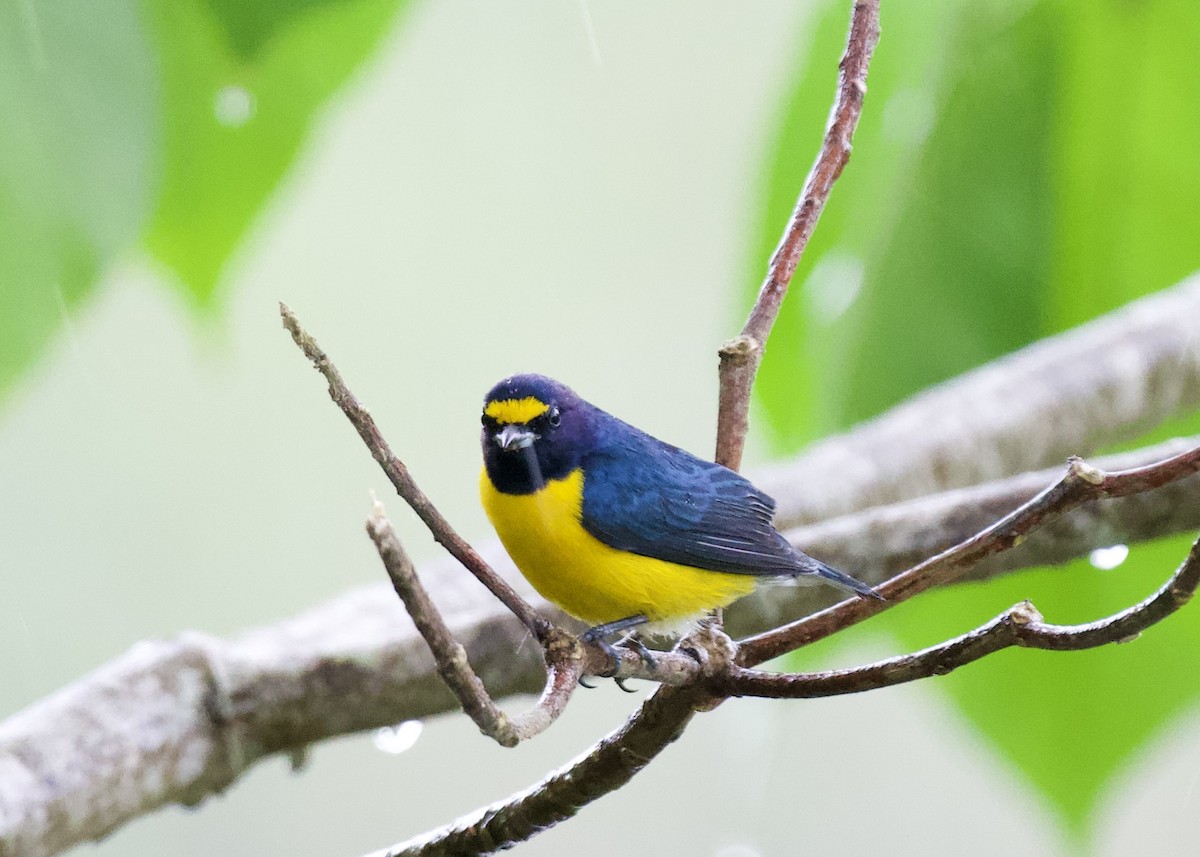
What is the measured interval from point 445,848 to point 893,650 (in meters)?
0.65

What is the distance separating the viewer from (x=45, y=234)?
78cm

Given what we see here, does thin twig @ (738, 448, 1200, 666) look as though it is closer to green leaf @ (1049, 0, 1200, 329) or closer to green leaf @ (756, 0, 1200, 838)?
green leaf @ (756, 0, 1200, 838)

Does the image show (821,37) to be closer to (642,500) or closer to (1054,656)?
(642,500)

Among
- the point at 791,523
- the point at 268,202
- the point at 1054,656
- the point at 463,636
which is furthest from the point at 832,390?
the point at 268,202

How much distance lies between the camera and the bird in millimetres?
920

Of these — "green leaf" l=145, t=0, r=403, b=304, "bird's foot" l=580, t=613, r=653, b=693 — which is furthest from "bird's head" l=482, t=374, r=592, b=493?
"green leaf" l=145, t=0, r=403, b=304

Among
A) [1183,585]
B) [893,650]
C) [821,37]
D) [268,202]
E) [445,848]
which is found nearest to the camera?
[1183,585]

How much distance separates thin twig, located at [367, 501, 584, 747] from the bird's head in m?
0.34

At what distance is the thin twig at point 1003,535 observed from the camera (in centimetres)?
59

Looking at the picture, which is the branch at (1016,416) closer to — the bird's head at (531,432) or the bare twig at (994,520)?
the bare twig at (994,520)

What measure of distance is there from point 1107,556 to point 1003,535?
48 cm

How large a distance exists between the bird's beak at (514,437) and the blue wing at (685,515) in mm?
60

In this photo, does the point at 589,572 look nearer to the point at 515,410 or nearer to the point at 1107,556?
the point at 515,410

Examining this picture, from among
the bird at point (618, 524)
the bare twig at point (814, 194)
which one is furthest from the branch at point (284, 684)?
the bare twig at point (814, 194)
